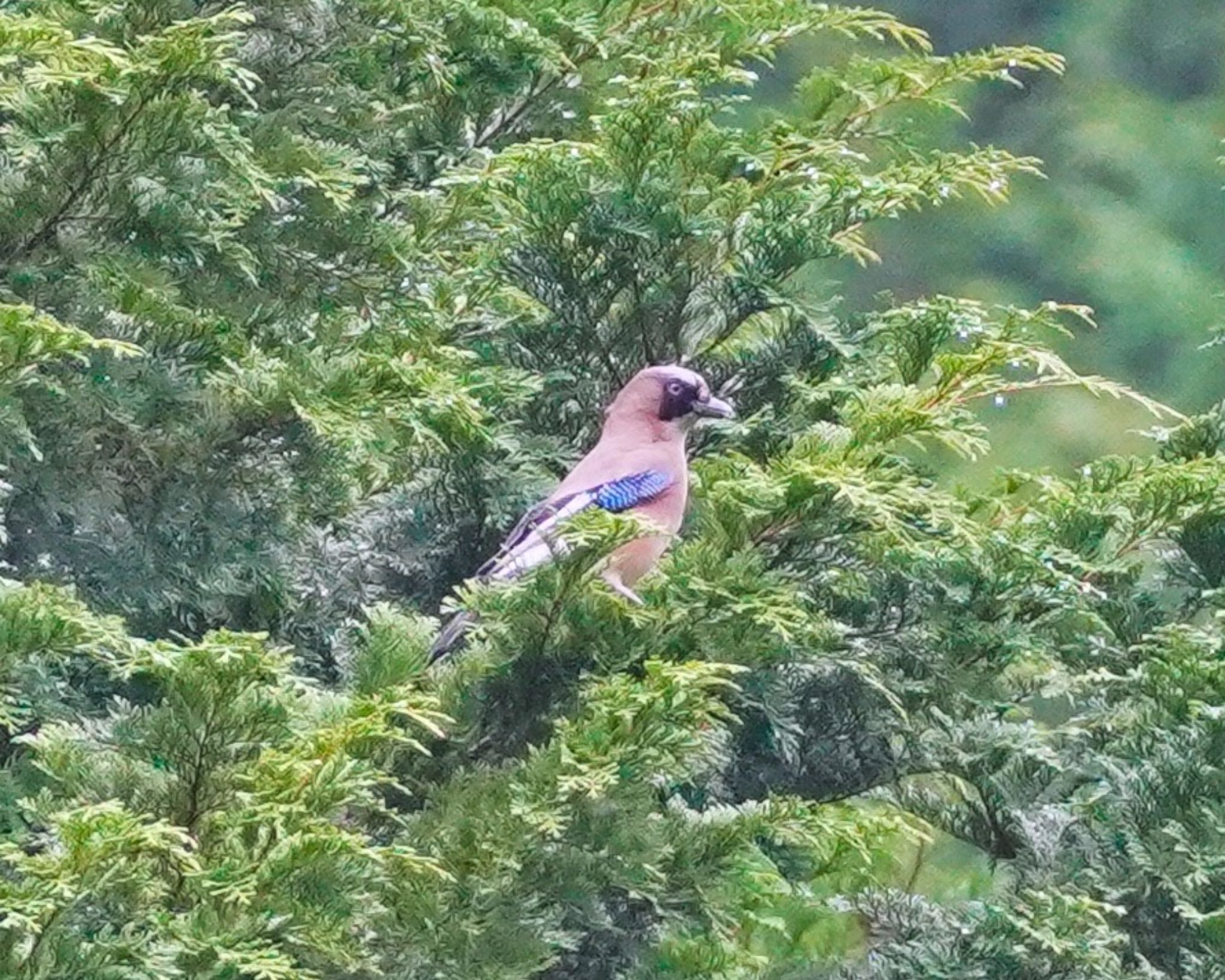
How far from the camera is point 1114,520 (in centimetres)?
364

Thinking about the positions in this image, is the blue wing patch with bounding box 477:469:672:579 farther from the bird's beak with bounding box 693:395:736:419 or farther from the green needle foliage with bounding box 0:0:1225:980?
the bird's beak with bounding box 693:395:736:419

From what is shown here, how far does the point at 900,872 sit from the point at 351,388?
1.59 m

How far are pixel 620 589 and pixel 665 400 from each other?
100cm

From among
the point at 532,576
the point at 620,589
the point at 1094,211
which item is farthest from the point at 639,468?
the point at 1094,211

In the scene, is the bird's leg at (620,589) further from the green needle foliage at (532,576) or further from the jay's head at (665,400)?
the jay's head at (665,400)

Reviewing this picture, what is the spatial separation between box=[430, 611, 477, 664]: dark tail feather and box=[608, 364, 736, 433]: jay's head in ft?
1.70


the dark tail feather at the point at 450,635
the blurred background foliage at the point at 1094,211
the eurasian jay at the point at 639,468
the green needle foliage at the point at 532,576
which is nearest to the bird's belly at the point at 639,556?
the eurasian jay at the point at 639,468

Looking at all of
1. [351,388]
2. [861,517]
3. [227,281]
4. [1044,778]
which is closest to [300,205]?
[227,281]

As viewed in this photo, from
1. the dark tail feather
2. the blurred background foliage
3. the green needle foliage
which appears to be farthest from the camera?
the blurred background foliage

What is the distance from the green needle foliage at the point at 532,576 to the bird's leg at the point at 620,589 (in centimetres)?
3

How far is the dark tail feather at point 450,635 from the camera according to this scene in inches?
136

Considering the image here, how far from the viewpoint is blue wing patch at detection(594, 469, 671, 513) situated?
13.5 feet

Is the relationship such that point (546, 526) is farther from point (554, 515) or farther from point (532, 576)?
point (532, 576)

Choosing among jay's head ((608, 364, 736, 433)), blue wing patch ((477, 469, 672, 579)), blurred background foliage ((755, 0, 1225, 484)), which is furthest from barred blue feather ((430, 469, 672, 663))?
blurred background foliage ((755, 0, 1225, 484))
